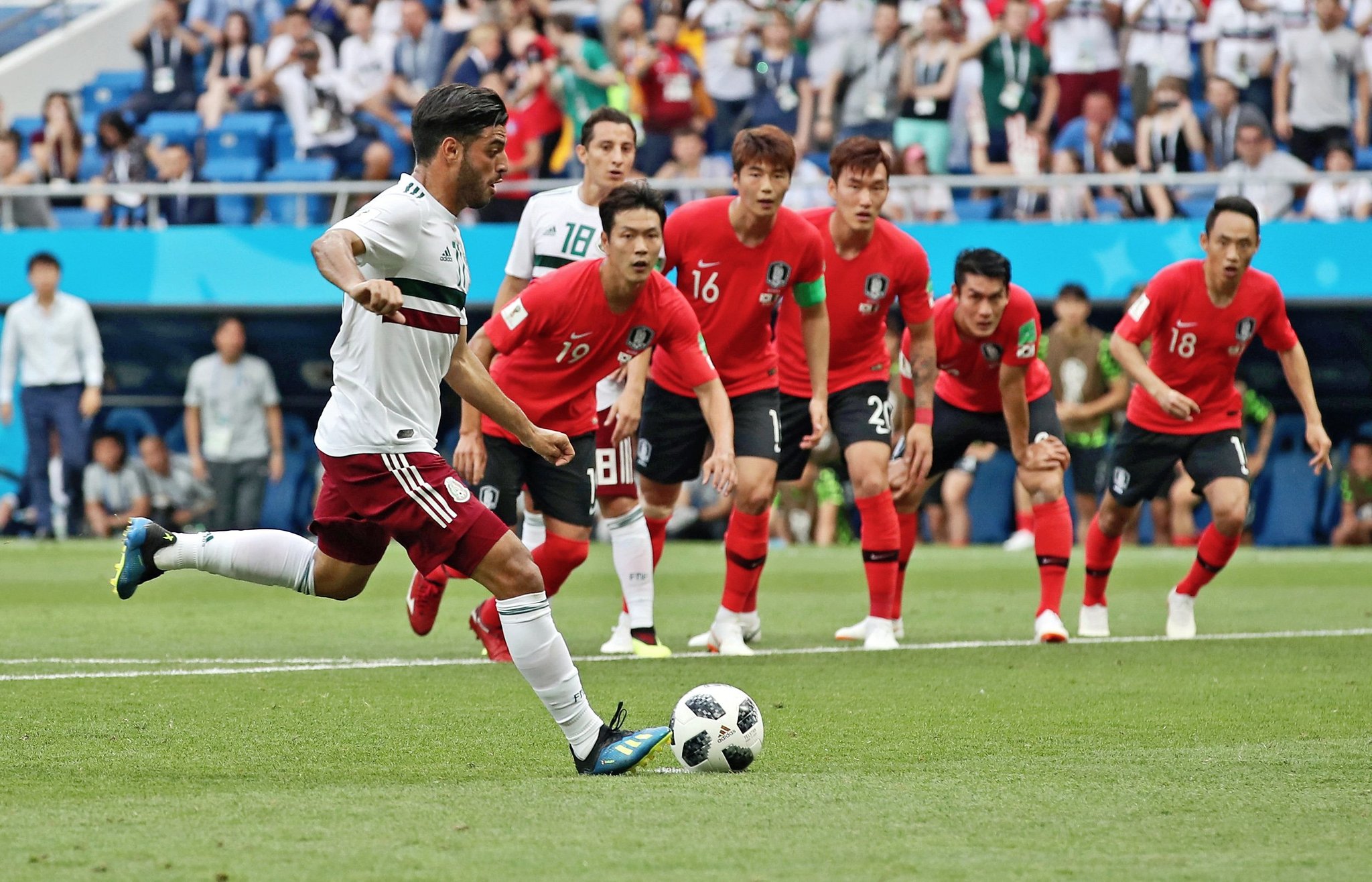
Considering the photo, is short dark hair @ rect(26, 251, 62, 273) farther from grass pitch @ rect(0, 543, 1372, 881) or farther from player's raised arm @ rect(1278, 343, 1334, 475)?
player's raised arm @ rect(1278, 343, 1334, 475)

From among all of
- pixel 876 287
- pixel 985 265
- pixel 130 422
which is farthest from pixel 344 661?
pixel 130 422

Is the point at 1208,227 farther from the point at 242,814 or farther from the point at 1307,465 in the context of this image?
the point at 1307,465

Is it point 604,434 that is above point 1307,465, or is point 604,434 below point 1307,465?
above

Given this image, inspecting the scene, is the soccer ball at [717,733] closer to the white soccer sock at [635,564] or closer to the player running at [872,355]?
the white soccer sock at [635,564]

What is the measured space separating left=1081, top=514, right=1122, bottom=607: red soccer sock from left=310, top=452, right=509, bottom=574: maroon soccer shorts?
499 cm

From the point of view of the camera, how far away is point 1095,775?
5.07m

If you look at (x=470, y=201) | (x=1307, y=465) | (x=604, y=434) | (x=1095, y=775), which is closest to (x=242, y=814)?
(x=470, y=201)

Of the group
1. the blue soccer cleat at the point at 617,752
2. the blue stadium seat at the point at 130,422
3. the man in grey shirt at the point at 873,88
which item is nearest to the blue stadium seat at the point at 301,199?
the blue stadium seat at the point at 130,422

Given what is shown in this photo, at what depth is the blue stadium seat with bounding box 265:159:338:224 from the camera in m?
18.4

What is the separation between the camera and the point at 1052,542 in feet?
30.7

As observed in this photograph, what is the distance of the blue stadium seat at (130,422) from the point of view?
19844 millimetres

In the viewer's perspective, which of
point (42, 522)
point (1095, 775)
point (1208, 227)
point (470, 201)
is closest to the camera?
point (1095, 775)

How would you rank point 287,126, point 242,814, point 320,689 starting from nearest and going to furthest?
point 242,814
point 320,689
point 287,126

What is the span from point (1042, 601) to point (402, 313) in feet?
15.5
